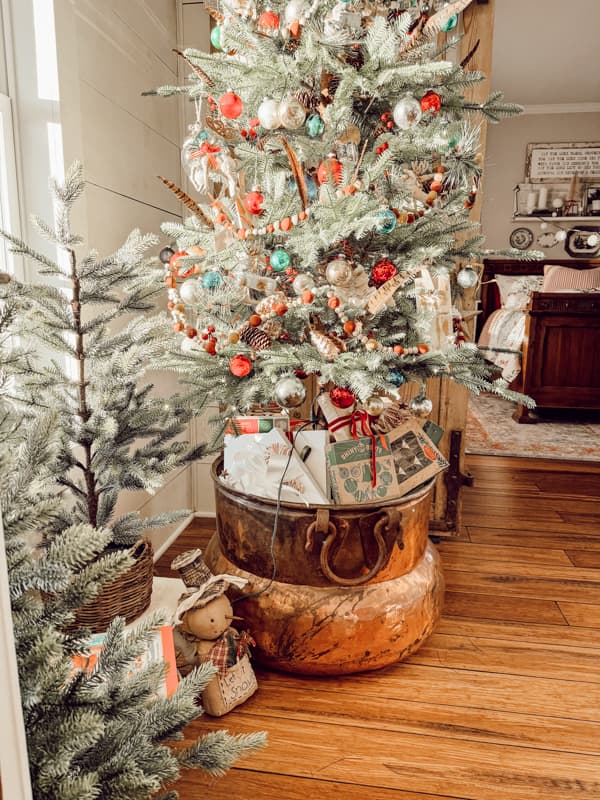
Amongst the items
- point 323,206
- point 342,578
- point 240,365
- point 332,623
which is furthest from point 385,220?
point 332,623

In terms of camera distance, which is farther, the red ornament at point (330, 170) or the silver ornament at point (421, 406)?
the silver ornament at point (421, 406)

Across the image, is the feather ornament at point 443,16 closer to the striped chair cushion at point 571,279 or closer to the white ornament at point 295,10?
the white ornament at point 295,10

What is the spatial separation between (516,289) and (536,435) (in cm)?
178

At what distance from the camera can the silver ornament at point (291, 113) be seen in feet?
4.07

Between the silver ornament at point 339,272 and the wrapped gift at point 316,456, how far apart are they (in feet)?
1.26

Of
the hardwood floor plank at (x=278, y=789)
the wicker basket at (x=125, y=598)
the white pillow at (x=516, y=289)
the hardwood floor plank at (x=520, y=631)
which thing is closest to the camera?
the hardwood floor plank at (x=278, y=789)

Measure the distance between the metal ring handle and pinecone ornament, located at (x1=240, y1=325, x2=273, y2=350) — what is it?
46cm

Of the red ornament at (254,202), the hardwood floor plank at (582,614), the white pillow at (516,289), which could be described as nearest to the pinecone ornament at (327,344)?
the red ornament at (254,202)

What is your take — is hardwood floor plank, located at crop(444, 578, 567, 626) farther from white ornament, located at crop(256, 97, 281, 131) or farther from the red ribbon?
white ornament, located at crop(256, 97, 281, 131)

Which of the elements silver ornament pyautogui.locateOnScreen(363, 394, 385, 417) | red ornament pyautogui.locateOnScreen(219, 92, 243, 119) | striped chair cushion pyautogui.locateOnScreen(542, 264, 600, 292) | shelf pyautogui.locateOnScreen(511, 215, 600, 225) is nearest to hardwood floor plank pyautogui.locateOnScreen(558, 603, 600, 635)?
silver ornament pyautogui.locateOnScreen(363, 394, 385, 417)

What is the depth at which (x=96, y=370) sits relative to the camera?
1.13 metres

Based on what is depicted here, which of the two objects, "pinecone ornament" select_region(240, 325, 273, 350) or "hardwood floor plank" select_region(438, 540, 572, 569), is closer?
"pinecone ornament" select_region(240, 325, 273, 350)

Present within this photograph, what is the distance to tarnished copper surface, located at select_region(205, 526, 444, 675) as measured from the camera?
1.34 metres

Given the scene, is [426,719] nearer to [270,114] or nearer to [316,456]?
[316,456]
